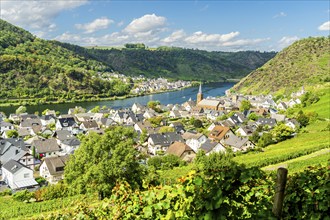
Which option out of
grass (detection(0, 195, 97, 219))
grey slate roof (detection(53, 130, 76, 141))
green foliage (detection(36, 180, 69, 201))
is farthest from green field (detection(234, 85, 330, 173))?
grey slate roof (detection(53, 130, 76, 141))

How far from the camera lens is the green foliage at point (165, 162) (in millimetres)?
39469

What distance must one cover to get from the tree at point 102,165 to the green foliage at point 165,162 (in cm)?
1306

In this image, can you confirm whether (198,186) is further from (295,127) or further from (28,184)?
(295,127)

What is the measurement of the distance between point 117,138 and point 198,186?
22.4 metres

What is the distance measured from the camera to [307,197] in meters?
4.48

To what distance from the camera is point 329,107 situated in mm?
67000

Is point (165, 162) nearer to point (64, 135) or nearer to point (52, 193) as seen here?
point (52, 193)

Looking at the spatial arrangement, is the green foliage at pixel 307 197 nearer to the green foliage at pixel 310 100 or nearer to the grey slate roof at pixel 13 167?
the grey slate roof at pixel 13 167

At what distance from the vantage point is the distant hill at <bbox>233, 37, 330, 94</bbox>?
114125 mm

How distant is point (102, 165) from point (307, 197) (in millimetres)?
21044

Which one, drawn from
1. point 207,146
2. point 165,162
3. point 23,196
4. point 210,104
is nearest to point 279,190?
point 23,196

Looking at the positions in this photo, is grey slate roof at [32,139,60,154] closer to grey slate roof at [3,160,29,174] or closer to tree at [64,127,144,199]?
grey slate roof at [3,160,29,174]

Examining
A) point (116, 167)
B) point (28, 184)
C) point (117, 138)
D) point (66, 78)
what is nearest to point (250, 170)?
point (116, 167)

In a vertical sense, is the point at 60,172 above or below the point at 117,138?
below
